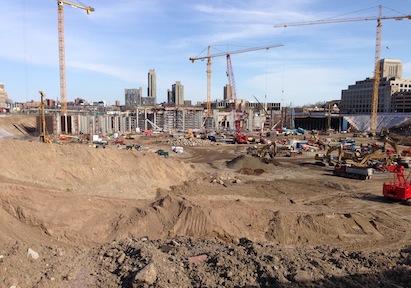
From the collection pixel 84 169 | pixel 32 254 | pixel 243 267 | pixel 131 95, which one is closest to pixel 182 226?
pixel 243 267

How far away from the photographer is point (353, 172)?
1051 inches

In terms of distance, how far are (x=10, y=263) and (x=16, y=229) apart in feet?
12.4

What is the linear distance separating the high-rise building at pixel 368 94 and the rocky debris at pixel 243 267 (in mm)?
122702

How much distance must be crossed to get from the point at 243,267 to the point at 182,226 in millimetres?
5877

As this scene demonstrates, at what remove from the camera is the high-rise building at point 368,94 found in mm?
116688

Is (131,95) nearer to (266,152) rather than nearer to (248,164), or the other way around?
(266,152)

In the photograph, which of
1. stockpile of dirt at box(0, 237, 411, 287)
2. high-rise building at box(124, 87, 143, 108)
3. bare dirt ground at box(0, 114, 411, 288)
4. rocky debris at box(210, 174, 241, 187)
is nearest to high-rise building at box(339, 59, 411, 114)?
high-rise building at box(124, 87, 143, 108)

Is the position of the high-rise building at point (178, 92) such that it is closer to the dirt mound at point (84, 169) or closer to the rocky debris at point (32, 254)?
the dirt mound at point (84, 169)

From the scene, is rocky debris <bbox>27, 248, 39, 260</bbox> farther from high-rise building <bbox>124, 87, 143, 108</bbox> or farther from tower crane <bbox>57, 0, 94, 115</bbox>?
high-rise building <bbox>124, 87, 143, 108</bbox>

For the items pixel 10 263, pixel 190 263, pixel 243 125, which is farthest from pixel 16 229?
pixel 243 125

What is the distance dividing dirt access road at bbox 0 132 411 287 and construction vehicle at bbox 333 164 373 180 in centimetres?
87

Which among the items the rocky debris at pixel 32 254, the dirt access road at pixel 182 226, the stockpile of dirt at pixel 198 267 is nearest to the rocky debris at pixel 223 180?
the dirt access road at pixel 182 226

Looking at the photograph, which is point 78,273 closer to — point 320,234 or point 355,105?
point 320,234

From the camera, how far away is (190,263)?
8133mm
